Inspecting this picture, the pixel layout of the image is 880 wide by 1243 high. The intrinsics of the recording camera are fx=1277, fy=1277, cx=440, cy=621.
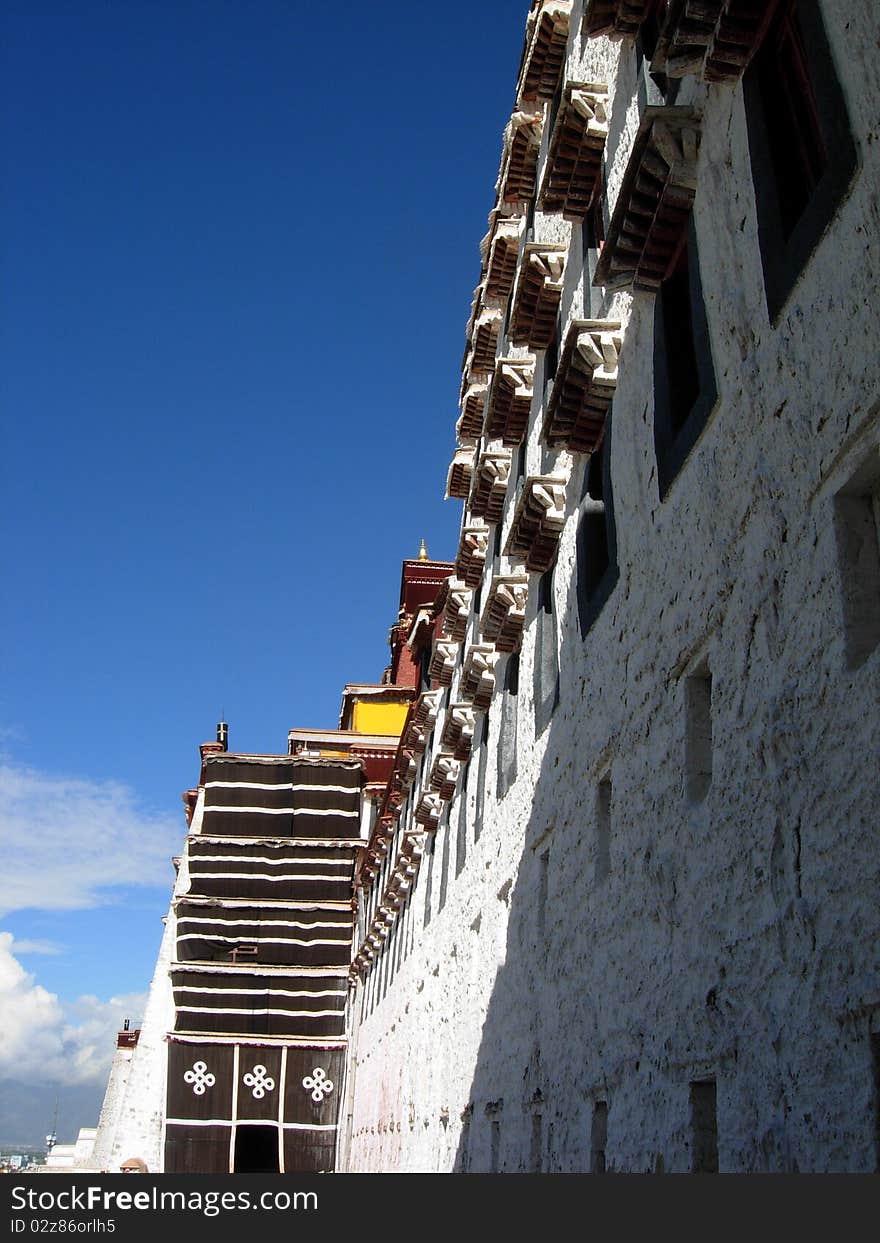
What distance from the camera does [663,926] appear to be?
7113 mm

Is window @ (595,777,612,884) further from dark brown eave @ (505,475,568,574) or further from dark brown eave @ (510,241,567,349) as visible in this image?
dark brown eave @ (510,241,567,349)

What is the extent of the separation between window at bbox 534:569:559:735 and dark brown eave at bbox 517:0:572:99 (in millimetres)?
5580

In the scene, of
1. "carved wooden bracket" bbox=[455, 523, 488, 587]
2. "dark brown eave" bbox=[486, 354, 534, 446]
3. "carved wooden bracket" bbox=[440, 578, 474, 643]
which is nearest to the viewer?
"dark brown eave" bbox=[486, 354, 534, 446]

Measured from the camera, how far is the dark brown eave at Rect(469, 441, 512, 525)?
16.2m

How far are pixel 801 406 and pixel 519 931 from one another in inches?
301

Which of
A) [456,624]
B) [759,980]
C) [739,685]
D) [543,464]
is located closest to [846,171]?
[739,685]

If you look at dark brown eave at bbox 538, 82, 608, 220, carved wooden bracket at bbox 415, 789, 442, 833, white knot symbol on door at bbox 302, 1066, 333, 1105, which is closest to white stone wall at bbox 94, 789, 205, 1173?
white knot symbol on door at bbox 302, 1066, 333, 1105

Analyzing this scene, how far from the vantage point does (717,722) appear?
6434 millimetres

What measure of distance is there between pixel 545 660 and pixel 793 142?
6505 mm

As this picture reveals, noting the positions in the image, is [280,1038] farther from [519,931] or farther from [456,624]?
[519,931]

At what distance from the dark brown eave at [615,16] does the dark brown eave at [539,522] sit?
12.2 feet

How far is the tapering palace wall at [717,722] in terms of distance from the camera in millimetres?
4988

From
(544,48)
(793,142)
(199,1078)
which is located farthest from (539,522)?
(199,1078)

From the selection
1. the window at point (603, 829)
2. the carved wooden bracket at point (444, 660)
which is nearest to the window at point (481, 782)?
the carved wooden bracket at point (444, 660)
